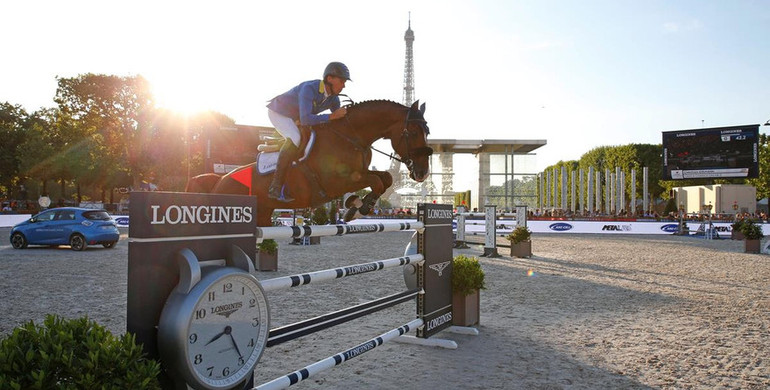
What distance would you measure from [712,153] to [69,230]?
3359 cm

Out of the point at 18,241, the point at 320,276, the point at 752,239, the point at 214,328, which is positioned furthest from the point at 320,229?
the point at 752,239

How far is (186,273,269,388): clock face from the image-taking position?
2.11 m

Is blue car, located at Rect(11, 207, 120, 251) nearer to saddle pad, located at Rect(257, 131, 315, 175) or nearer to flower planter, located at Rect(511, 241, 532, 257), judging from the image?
flower planter, located at Rect(511, 241, 532, 257)

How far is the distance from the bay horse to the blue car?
11.7 metres

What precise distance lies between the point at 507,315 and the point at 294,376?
3952 mm

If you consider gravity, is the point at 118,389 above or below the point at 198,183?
below

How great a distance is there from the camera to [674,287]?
8.50 metres

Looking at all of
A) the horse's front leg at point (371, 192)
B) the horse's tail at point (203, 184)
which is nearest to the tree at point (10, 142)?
the horse's tail at point (203, 184)

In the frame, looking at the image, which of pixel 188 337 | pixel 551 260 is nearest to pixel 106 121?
pixel 551 260

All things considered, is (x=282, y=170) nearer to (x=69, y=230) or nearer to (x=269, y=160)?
(x=269, y=160)

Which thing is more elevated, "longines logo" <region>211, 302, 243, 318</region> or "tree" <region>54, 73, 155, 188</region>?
"tree" <region>54, 73, 155, 188</region>

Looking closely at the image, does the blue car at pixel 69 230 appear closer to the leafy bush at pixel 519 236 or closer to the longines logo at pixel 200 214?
the leafy bush at pixel 519 236

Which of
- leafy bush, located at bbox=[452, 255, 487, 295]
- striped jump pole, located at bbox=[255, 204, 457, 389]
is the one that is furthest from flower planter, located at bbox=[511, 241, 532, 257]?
striped jump pole, located at bbox=[255, 204, 457, 389]

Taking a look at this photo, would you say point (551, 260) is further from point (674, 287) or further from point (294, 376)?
point (294, 376)
